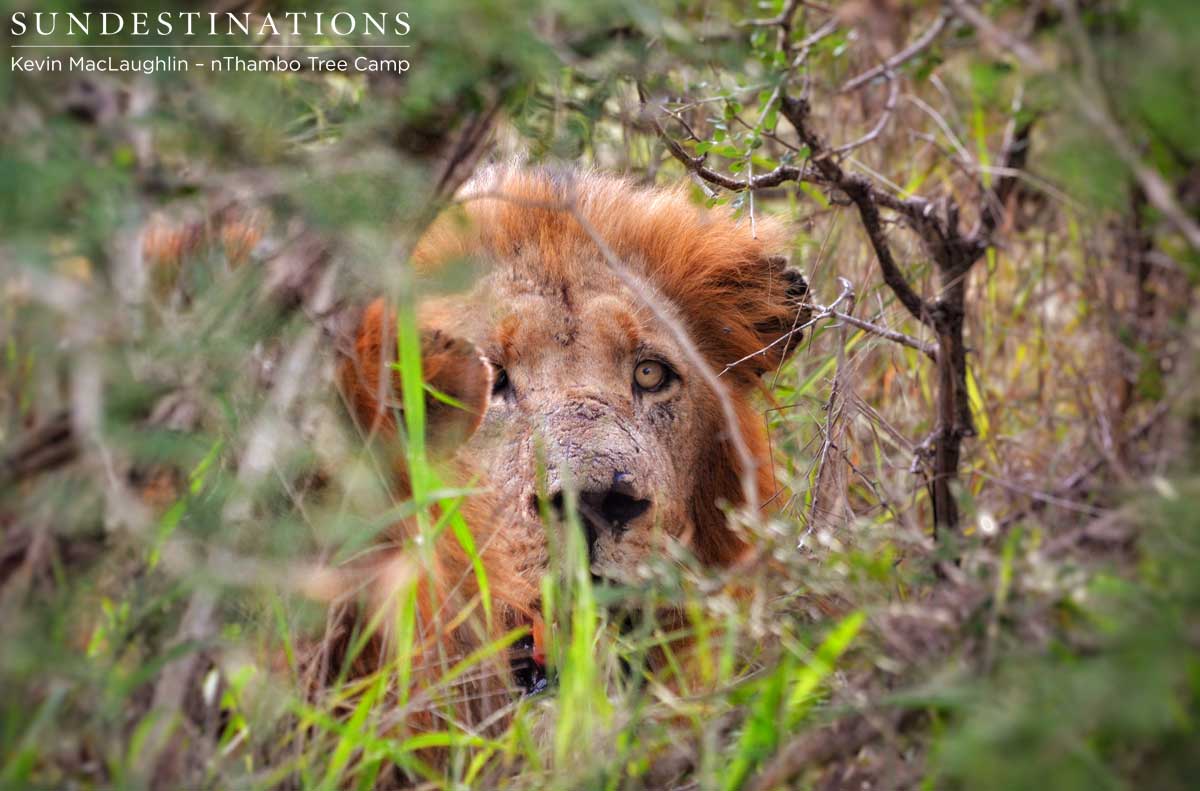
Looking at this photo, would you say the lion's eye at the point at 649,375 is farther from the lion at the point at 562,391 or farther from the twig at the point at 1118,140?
the twig at the point at 1118,140

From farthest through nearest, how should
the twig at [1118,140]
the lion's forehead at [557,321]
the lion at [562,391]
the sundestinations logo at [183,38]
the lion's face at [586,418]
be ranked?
the lion's forehead at [557,321], the lion's face at [586,418], the lion at [562,391], the sundestinations logo at [183,38], the twig at [1118,140]

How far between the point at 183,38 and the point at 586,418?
66.9 inches

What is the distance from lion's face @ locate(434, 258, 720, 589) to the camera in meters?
3.45

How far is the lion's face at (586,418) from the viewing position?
3.45 metres

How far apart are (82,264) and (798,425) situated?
2.63 meters

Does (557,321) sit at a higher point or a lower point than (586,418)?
higher

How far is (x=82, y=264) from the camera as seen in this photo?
249 centimetres

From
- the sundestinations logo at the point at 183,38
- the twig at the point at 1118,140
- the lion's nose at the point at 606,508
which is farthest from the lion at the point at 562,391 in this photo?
the twig at the point at 1118,140

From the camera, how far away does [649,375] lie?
3988 mm

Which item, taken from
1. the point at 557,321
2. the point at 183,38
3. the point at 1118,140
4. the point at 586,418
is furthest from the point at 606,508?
the point at 1118,140

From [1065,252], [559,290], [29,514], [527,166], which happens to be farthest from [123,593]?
[1065,252]

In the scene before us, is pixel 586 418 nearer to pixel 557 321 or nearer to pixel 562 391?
pixel 562 391

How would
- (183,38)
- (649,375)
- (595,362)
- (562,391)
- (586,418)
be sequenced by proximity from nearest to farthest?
(183,38)
(586,418)
(562,391)
(595,362)
(649,375)

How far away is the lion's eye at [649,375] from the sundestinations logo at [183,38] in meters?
1.53
